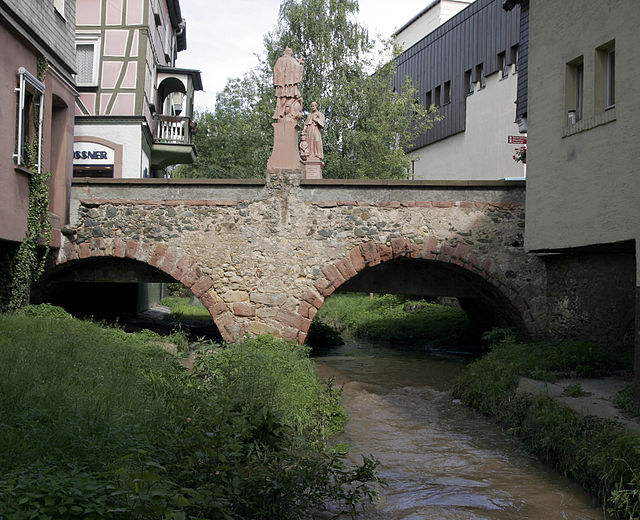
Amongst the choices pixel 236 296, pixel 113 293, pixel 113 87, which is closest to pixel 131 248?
pixel 236 296

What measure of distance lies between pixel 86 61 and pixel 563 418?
15909 millimetres

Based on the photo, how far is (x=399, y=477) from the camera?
732cm

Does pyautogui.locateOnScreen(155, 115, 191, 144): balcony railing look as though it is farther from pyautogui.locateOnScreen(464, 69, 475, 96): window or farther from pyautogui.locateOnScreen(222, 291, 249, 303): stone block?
pyautogui.locateOnScreen(464, 69, 475, 96): window

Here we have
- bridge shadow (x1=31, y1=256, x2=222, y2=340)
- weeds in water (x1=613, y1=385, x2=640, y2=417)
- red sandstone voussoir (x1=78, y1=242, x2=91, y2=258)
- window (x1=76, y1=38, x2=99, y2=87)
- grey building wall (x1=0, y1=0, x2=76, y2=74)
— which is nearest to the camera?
weeds in water (x1=613, y1=385, x2=640, y2=417)

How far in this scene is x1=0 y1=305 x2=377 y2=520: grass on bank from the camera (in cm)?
373

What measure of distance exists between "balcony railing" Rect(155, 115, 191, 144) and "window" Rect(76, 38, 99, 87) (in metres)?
2.39

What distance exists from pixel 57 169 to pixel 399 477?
885 cm

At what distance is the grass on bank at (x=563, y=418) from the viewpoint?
618 centimetres

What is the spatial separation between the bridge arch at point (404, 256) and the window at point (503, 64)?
13966 millimetres

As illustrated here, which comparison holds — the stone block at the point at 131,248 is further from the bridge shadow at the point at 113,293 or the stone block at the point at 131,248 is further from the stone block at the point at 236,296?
the stone block at the point at 236,296

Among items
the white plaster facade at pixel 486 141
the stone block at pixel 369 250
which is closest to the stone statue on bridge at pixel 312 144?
the stone block at pixel 369 250

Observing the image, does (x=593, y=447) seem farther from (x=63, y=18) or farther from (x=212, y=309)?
(x=63, y=18)

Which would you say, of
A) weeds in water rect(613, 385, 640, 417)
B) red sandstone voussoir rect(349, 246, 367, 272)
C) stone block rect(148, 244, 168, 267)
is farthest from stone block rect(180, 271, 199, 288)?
weeds in water rect(613, 385, 640, 417)

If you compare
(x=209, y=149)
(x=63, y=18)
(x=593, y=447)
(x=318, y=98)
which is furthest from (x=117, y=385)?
(x=209, y=149)
